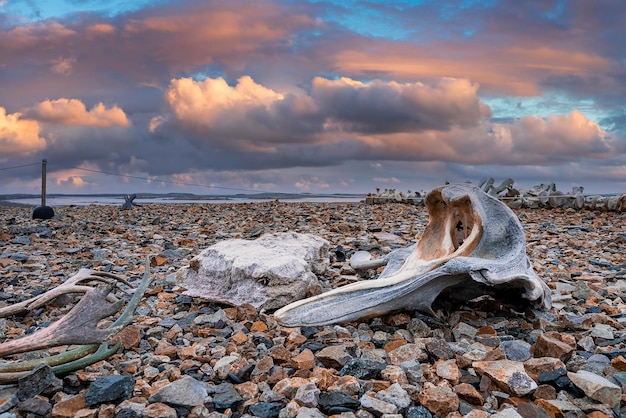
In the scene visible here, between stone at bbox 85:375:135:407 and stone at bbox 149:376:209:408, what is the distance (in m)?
0.18

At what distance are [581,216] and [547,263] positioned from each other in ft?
23.3

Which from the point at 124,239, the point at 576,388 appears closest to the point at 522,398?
the point at 576,388

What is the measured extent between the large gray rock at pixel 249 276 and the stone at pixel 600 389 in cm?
222

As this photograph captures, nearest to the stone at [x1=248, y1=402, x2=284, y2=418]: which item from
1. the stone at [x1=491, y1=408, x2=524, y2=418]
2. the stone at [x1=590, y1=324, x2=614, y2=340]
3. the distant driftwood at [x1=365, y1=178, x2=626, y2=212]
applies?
the stone at [x1=491, y1=408, x2=524, y2=418]

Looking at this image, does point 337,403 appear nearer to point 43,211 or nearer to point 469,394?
point 469,394

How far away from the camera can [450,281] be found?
12.1ft

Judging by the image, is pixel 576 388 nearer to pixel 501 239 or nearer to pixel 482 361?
pixel 482 361

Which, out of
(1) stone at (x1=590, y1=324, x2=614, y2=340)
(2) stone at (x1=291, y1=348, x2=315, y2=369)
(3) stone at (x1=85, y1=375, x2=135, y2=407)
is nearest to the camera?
(3) stone at (x1=85, y1=375, x2=135, y2=407)


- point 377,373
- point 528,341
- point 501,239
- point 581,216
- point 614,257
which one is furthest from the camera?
point 581,216

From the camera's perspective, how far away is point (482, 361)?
2967 mm

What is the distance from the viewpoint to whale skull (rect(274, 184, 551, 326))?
3617mm

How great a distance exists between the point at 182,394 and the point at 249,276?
65.8 inches

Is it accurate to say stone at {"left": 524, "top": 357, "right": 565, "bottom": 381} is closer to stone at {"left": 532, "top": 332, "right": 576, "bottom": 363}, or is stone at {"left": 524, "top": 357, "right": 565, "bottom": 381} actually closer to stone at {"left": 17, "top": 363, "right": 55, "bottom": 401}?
stone at {"left": 532, "top": 332, "right": 576, "bottom": 363}

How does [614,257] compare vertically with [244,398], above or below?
above
